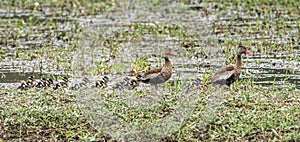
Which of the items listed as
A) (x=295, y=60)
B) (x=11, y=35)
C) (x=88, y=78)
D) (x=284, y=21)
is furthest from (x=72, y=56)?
(x=284, y=21)

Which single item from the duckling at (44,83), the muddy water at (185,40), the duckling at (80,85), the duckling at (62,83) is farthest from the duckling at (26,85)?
the muddy water at (185,40)

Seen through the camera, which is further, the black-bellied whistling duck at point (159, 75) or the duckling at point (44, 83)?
the duckling at point (44, 83)

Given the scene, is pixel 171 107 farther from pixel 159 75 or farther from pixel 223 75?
pixel 223 75

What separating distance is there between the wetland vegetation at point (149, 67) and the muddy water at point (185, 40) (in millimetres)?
23

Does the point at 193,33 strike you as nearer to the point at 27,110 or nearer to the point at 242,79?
the point at 242,79

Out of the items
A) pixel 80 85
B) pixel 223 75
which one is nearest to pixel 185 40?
pixel 80 85

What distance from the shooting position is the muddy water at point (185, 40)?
10.8 m

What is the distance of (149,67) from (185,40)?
8.91ft

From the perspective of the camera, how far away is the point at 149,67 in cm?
1056

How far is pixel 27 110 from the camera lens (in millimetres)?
8008

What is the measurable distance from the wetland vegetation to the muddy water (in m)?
0.02

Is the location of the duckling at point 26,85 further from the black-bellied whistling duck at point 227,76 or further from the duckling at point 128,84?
the black-bellied whistling duck at point 227,76

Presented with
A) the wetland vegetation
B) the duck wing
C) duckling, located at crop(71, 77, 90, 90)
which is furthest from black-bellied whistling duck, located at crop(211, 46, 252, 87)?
duckling, located at crop(71, 77, 90, 90)

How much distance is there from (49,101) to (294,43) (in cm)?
563
